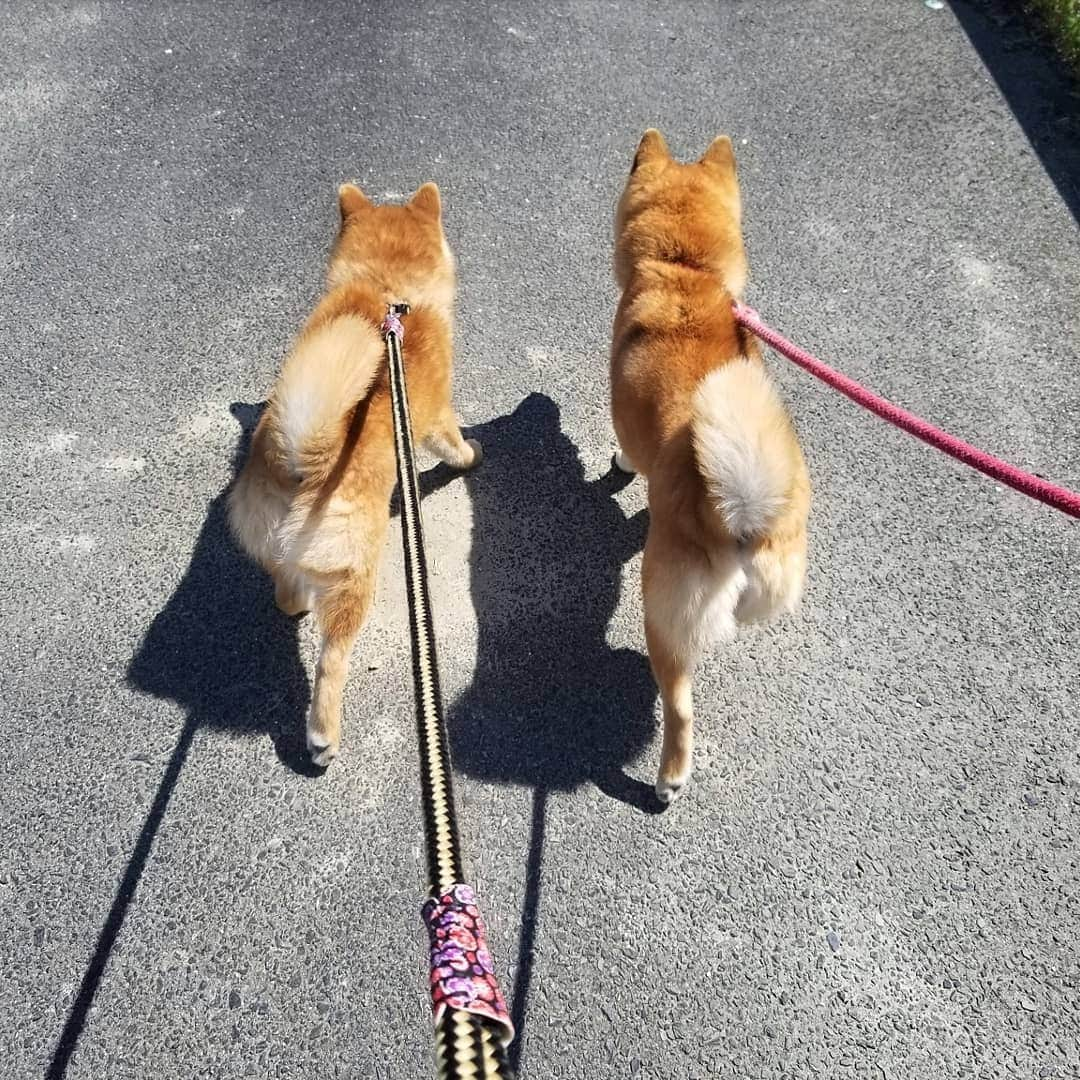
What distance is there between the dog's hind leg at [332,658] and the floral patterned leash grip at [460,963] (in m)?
1.25

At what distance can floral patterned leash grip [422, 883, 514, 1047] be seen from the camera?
97 cm

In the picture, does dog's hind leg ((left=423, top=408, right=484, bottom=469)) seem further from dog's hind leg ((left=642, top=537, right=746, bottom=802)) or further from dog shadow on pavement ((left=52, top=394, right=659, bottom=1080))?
dog's hind leg ((left=642, top=537, right=746, bottom=802))

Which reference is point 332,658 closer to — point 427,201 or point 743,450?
point 743,450

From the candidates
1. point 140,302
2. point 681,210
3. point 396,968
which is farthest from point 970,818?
point 140,302

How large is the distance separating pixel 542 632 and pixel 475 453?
0.79 m

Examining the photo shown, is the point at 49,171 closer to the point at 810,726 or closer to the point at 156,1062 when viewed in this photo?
the point at 156,1062

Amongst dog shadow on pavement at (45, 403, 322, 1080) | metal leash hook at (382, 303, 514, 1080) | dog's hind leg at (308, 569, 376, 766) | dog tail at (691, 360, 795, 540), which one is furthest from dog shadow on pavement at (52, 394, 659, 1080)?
metal leash hook at (382, 303, 514, 1080)

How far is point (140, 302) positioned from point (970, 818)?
153 inches

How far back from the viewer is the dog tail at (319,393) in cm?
198

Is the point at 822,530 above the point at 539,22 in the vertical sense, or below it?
below

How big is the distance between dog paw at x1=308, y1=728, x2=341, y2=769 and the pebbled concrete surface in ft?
0.25

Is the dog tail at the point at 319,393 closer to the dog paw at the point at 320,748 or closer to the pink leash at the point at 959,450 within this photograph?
the dog paw at the point at 320,748

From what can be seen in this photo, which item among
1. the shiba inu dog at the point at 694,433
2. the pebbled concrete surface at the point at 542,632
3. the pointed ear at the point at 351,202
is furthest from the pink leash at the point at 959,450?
the pointed ear at the point at 351,202

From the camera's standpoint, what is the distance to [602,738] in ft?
A: 7.88
